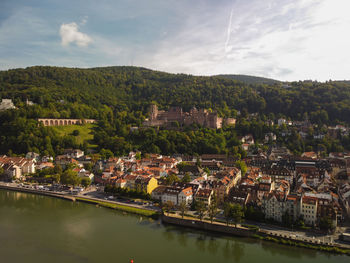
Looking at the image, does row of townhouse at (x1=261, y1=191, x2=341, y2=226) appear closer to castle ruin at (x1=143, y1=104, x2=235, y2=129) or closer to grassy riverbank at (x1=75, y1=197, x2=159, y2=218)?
grassy riverbank at (x1=75, y1=197, x2=159, y2=218)

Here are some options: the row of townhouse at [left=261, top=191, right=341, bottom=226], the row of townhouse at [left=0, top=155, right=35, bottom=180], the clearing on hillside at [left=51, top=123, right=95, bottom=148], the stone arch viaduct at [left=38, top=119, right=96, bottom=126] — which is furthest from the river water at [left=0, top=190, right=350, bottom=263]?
the stone arch viaduct at [left=38, top=119, right=96, bottom=126]

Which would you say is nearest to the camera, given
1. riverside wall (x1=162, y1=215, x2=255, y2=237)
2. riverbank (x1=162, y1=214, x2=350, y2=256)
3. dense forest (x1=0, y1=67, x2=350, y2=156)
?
riverbank (x1=162, y1=214, x2=350, y2=256)

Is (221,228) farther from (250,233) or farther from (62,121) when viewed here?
(62,121)

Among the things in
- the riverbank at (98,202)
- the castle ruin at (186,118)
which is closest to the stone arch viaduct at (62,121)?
the castle ruin at (186,118)

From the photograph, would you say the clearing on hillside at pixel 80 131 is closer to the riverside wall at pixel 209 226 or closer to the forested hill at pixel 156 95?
the forested hill at pixel 156 95

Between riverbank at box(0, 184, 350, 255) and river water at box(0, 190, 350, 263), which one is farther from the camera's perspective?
riverbank at box(0, 184, 350, 255)

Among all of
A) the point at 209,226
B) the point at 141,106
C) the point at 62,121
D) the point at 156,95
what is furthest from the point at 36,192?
the point at 156,95
